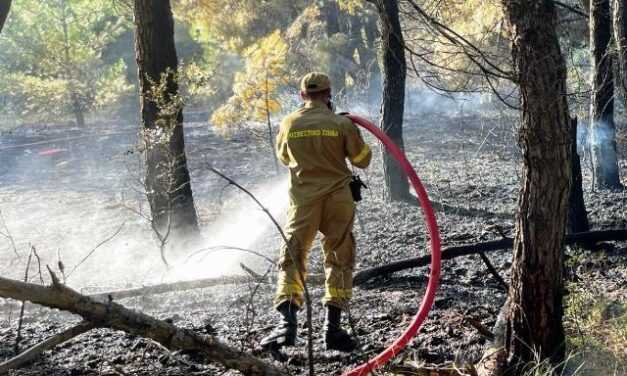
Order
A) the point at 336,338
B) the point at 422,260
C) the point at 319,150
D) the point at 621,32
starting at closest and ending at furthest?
the point at 336,338 → the point at 319,150 → the point at 621,32 → the point at 422,260

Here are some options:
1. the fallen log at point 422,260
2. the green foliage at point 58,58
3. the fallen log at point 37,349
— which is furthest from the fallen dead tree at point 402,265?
the green foliage at point 58,58

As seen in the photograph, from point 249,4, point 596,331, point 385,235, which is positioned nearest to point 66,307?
point 596,331

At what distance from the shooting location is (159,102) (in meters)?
8.41

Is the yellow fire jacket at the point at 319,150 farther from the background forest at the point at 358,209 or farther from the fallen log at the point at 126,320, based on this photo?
the fallen log at the point at 126,320

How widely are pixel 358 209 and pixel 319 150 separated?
641 centimetres

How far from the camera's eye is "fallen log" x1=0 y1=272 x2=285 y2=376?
94.9 inches

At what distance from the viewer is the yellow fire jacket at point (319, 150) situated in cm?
460

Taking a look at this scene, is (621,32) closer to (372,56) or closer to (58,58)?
(58,58)

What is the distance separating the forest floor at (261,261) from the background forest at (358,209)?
32 millimetres

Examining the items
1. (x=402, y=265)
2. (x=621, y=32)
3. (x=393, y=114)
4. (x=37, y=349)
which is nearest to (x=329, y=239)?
(x=402, y=265)

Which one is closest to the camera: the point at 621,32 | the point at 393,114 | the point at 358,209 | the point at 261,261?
the point at 621,32

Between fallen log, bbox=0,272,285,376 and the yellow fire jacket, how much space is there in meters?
1.81

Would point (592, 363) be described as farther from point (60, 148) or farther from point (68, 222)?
point (60, 148)

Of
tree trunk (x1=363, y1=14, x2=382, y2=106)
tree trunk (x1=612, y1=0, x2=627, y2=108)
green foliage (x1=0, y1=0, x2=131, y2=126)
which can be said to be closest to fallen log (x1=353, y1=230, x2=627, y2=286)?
tree trunk (x1=612, y1=0, x2=627, y2=108)
